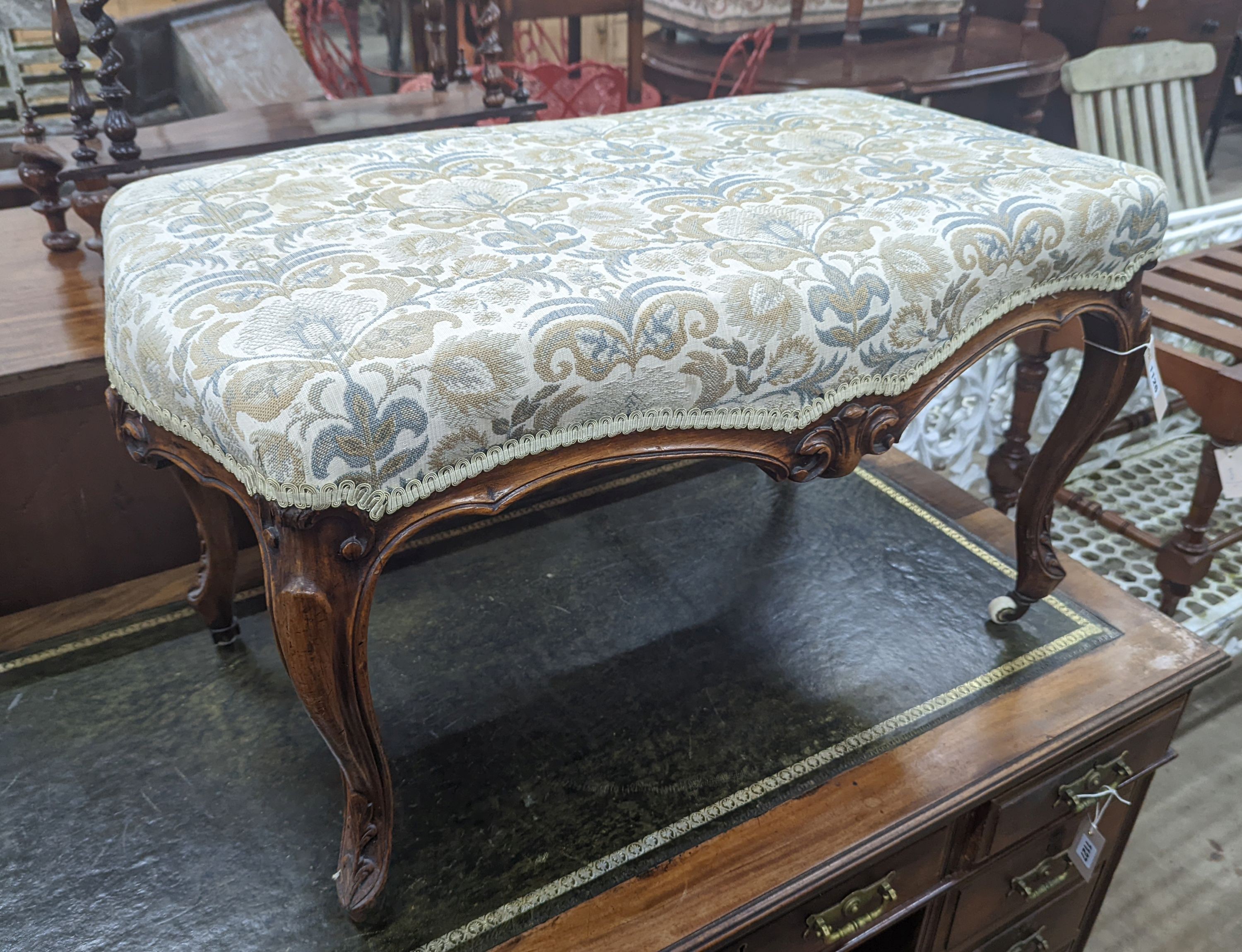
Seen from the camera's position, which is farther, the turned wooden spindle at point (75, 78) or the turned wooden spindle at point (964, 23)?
the turned wooden spindle at point (964, 23)

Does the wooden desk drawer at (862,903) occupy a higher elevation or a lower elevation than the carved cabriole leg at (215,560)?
lower

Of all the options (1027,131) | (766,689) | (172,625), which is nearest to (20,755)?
(172,625)

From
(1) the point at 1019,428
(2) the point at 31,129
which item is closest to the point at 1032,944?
(1) the point at 1019,428

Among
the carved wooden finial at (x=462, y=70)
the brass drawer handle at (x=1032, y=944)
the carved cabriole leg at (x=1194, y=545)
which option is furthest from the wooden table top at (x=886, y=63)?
the brass drawer handle at (x=1032, y=944)

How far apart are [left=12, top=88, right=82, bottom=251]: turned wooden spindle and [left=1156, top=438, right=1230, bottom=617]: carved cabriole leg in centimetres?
142

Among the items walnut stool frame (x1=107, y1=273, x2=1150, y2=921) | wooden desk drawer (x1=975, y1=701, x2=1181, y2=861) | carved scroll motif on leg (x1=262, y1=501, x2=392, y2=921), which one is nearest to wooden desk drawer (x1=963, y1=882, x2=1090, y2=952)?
wooden desk drawer (x1=975, y1=701, x2=1181, y2=861)

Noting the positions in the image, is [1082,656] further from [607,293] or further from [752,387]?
[607,293]

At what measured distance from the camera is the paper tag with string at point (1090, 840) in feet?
2.94

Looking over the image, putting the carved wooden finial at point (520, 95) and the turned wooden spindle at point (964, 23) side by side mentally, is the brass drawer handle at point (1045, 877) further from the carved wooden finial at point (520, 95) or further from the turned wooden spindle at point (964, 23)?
the turned wooden spindle at point (964, 23)

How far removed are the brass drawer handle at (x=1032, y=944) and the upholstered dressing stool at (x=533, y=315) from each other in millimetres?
525

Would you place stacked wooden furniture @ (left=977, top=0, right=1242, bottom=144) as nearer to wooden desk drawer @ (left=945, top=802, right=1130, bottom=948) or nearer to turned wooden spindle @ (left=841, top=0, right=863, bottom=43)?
turned wooden spindle @ (left=841, top=0, right=863, bottom=43)

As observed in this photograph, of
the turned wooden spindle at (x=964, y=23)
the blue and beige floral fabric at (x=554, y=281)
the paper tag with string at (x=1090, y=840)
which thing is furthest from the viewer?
the turned wooden spindle at (x=964, y=23)

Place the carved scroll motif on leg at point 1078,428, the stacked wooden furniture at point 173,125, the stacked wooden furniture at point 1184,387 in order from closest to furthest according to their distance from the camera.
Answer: the carved scroll motif on leg at point 1078,428
the stacked wooden furniture at point 173,125
the stacked wooden furniture at point 1184,387

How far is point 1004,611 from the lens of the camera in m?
0.93
